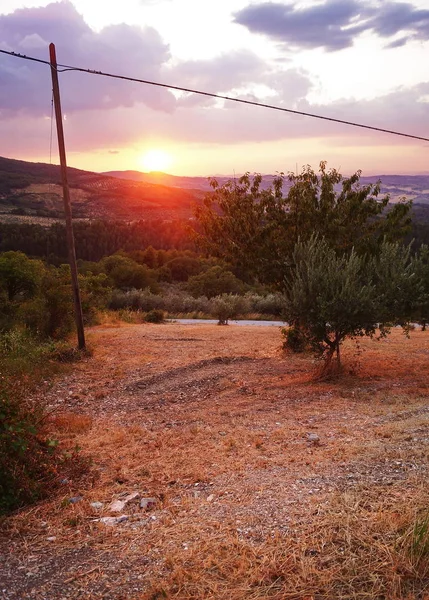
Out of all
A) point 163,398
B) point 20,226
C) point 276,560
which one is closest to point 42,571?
point 276,560

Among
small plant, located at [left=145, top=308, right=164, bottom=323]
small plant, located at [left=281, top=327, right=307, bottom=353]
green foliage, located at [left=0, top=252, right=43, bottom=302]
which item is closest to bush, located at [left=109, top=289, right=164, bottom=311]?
small plant, located at [left=145, top=308, right=164, bottom=323]

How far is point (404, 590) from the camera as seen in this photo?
3107mm

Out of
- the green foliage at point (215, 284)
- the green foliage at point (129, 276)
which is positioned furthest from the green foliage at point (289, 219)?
the green foliage at point (129, 276)

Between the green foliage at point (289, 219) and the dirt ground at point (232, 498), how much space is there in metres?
3.75

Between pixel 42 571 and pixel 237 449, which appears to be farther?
pixel 237 449

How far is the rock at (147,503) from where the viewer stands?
4484 mm

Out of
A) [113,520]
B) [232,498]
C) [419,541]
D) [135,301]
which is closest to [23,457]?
[113,520]

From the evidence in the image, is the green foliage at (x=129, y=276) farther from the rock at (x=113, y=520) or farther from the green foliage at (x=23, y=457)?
the rock at (x=113, y=520)

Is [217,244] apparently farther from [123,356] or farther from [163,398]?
[163,398]

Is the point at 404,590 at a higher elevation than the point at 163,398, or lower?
higher

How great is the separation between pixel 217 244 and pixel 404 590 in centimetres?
1009

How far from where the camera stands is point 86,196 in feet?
302

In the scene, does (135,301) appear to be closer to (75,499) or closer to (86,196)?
(75,499)

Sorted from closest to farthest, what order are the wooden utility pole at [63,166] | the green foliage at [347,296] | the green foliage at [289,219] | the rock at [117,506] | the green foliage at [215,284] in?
the rock at [117,506]
the green foliage at [347,296]
the wooden utility pole at [63,166]
the green foliage at [289,219]
the green foliage at [215,284]
